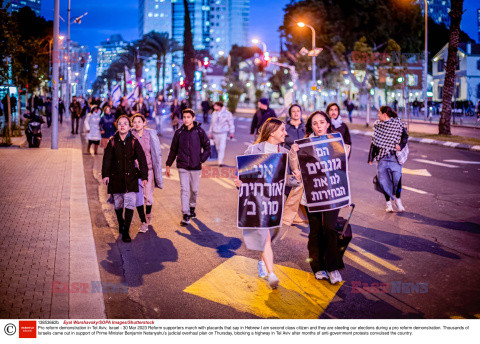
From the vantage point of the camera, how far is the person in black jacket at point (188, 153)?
876 centimetres

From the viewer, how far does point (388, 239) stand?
24.9 feet

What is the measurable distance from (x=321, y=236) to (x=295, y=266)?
2.33ft

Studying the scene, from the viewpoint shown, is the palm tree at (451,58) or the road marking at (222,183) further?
the palm tree at (451,58)

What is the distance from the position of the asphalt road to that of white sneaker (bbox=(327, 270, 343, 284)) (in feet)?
0.19

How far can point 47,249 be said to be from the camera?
267 inches

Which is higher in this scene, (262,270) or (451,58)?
(451,58)

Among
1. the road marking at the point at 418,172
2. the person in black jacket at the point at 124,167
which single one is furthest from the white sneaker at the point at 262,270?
the road marking at the point at 418,172

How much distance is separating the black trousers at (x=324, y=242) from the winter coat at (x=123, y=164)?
278cm

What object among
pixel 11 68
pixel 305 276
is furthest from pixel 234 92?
pixel 305 276

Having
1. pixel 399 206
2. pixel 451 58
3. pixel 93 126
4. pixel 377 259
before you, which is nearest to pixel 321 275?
pixel 377 259

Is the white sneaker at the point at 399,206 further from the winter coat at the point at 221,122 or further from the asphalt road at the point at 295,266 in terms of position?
the winter coat at the point at 221,122

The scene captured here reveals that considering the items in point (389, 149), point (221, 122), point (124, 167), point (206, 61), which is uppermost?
point (206, 61)

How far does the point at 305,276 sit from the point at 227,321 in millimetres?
2050

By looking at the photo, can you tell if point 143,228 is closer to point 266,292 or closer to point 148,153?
point 148,153
